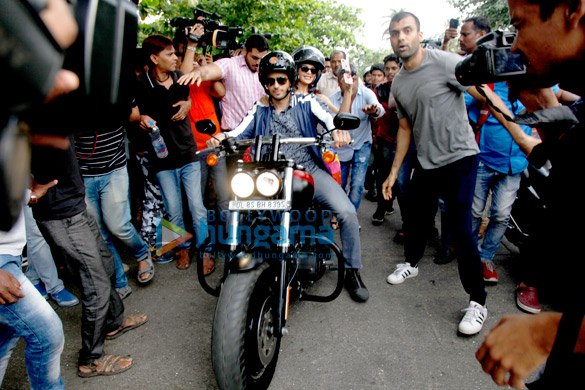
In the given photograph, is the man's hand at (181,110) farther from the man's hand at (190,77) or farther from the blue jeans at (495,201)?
the blue jeans at (495,201)

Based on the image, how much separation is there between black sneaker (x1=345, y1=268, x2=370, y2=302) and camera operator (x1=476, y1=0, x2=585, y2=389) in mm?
2096

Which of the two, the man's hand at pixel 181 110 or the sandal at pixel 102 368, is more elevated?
the man's hand at pixel 181 110

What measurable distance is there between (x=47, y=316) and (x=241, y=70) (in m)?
2.93

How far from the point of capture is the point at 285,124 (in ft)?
9.20

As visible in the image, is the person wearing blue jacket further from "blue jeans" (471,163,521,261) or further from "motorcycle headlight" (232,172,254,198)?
"motorcycle headlight" (232,172,254,198)

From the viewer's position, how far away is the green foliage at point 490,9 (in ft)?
37.5

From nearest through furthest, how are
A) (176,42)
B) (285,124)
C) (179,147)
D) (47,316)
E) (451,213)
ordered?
(47,316) → (451,213) → (285,124) → (179,147) → (176,42)

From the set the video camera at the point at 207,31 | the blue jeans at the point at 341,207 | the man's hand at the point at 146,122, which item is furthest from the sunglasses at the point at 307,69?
the man's hand at the point at 146,122

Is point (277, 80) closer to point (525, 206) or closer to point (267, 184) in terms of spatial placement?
point (267, 184)

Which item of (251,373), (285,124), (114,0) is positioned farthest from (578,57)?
(285,124)

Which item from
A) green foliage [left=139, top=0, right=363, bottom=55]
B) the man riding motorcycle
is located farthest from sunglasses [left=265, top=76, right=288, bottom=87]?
green foliage [left=139, top=0, right=363, bottom=55]

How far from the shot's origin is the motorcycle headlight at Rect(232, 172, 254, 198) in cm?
200

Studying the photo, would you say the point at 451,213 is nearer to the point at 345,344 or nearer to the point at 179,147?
the point at 345,344

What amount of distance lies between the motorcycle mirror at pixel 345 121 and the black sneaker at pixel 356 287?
54.7 inches
